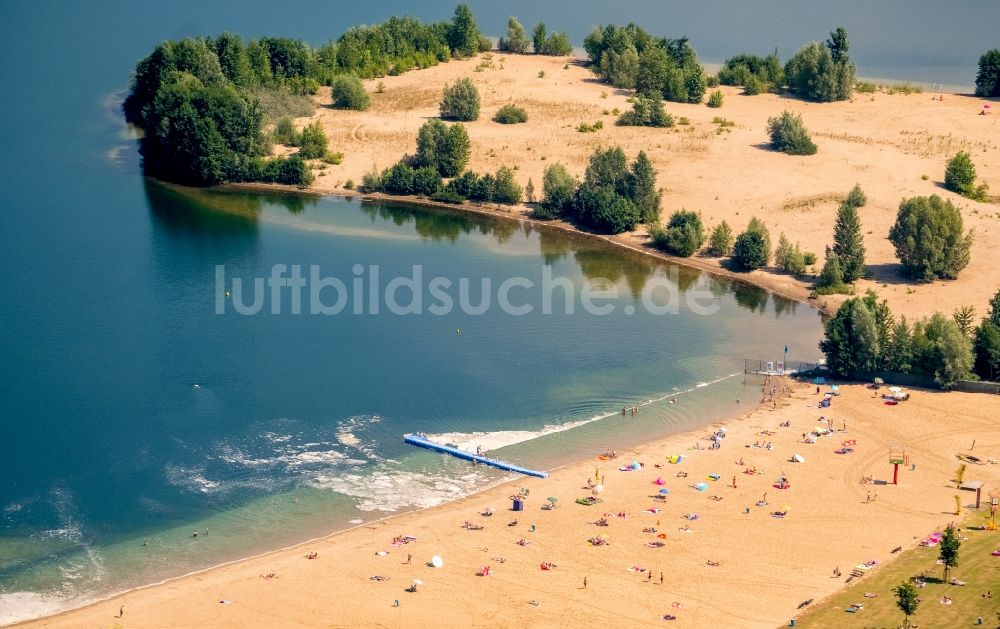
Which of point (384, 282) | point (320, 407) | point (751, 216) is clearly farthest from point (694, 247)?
point (320, 407)

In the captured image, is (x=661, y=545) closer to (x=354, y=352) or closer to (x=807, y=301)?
(x=354, y=352)

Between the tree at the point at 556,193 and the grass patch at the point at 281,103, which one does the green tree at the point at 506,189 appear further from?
the grass patch at the point at 281,103

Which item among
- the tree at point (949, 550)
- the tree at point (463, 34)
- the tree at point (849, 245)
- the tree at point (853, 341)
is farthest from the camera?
the tree at point (463, 34)

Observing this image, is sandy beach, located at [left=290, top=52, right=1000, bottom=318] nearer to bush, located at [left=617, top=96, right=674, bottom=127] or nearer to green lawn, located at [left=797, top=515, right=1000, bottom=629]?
bush, located at [left=617, top=96, right=674, bottom=127]

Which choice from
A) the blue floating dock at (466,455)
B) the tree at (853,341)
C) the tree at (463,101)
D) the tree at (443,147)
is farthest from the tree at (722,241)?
the blue floating dock at (466,455)

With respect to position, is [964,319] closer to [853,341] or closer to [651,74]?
[853,341]

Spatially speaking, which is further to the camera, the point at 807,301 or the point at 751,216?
the point at 751,216
